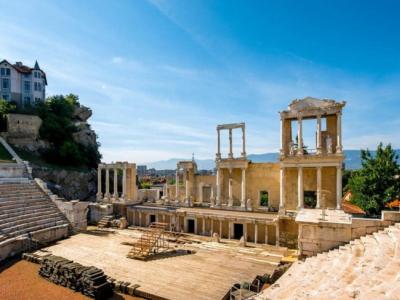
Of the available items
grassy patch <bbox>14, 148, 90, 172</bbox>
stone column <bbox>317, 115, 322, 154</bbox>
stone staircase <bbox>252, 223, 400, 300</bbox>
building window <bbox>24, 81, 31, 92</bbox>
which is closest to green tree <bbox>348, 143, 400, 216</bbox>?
A: stone column <bbox>317, 115, 322, 154</bbox>

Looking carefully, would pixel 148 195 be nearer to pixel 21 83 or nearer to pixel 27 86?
pixel 27 86

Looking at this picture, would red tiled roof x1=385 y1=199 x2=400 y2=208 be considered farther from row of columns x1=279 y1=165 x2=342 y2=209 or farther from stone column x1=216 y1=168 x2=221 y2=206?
stone column x1=216 y1=168 x2=221 y2=206

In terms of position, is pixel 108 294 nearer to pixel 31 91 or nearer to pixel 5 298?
pixel 5 298

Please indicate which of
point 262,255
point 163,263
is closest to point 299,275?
point 262,255

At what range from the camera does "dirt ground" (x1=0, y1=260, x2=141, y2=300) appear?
11192 mm

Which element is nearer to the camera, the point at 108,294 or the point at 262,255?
the point at 108,294

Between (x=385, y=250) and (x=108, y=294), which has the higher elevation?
(x=385, y=250)

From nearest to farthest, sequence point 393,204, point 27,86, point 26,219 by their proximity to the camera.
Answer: point 26,219 → point 393,204 → point 27,86

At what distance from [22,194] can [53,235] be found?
5.34m

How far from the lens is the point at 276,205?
23.0 m

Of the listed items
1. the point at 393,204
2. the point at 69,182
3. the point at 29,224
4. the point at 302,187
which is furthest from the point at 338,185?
the point at 69,182

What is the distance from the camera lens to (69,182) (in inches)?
1374

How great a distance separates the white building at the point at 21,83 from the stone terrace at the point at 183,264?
36679 millimetres

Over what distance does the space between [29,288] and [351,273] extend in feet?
44.4
